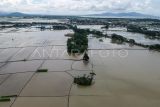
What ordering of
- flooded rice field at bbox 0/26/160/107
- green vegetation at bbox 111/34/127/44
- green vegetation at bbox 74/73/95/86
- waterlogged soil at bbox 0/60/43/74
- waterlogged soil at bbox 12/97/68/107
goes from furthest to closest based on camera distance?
green vegetation at bbox 111/34/127/44
waterlogged soil at bbox 0/60/43/74
green vegetation at bbox 74/73/95/86
flooded rice field at bbox 0/26/160/107
waterlogged soil at bbox 12/97/68/107

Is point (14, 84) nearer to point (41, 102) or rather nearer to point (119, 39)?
point (41, 102)

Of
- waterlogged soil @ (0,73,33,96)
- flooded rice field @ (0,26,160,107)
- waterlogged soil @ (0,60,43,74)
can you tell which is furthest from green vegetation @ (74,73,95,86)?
waterlogged soil @ (0,60,43,74)

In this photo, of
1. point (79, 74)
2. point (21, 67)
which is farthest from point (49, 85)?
point (21, 67)

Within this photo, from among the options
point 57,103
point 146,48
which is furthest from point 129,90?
point 146,48

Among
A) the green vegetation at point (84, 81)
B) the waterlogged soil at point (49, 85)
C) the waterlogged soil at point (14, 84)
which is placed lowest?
the waterlogged soil at point (14, 84)

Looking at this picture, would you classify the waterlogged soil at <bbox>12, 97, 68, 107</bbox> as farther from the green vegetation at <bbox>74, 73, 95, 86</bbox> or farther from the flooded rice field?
the green vegetation at <bbox>74, 73, 95, 86</bbox>

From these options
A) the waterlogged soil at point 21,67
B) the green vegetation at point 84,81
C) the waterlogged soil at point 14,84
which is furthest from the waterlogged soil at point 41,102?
the waterlogged soil at point 21,67

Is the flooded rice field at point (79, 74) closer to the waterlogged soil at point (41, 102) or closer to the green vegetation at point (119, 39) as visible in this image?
the waterlogged soil at point (41, 102)

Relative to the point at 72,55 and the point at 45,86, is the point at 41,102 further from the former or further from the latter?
the point at 72,55
